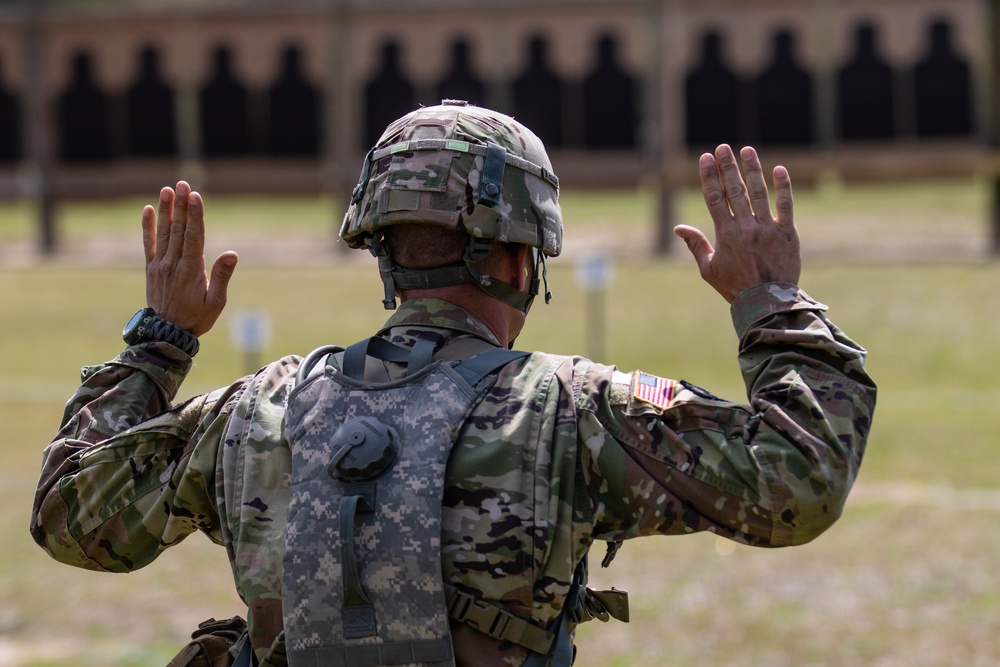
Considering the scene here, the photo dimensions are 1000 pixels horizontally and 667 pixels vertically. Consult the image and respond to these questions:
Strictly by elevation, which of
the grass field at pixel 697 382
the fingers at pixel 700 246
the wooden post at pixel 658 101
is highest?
the wooden post at pixel 658 101

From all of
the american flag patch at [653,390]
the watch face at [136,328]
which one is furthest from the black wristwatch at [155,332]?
the american flag patch at [653,390]

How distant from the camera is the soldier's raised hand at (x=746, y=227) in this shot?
237cm

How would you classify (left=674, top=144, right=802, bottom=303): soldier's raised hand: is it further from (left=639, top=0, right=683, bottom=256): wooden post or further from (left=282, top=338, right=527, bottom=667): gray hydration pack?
(left=639, top=0, right=683, bottom=256): wooden post

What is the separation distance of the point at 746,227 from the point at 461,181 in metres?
0.51

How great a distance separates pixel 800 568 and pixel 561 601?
14.3 feet

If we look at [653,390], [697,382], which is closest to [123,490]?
[653,390]

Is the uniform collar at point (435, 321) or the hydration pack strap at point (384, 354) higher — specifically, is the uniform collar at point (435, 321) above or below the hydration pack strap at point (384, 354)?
above

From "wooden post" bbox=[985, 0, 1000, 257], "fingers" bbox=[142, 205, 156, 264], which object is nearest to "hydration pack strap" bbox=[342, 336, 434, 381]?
"fingers" bbox=[142, 205, 156, 264]

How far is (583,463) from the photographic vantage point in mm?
2234

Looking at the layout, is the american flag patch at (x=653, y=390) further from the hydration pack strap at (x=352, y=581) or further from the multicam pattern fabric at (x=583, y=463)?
Answer: the hydration pack strap at (x=352, y=581)

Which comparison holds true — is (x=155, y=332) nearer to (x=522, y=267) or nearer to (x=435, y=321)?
(x=435, y=321)

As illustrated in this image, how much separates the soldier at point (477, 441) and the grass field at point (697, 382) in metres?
3.26

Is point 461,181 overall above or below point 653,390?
above

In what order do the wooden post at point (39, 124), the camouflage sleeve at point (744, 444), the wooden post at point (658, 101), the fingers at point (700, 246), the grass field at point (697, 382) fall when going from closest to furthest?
1. the camouflage sleeve at point (744, 444)
2. the fingers at point (700, 246)
3. the grass field at point (697, 382)
4. the wooden post at point (658, 101)
5. the wooden post at point (39, 124)
